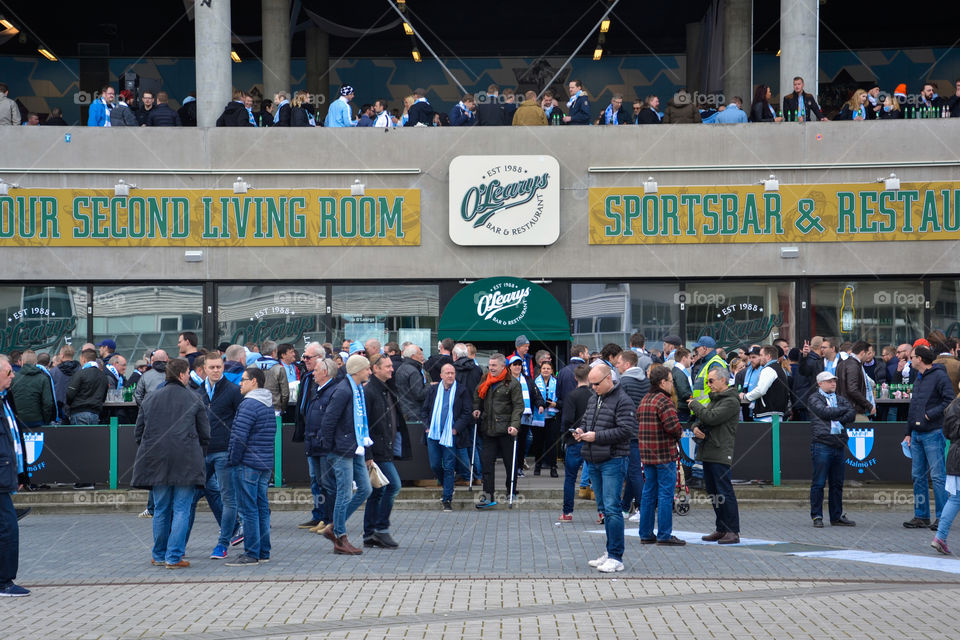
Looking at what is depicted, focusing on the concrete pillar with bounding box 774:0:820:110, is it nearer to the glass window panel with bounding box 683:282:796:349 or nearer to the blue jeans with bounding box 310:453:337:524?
the glass window panel with bounding box 683:282:796:349

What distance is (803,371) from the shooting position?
16.9 m

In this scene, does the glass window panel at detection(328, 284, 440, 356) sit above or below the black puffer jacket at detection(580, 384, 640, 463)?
above

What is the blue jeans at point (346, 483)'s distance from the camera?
11.5 meters

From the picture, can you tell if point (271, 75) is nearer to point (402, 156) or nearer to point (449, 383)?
point (402, 156)

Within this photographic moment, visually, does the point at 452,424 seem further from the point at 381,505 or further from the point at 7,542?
the point at 7,542

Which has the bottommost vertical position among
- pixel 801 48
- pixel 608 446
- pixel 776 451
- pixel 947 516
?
pixel 947 516

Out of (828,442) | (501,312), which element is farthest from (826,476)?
(501,312)

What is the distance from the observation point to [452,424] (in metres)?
15.0

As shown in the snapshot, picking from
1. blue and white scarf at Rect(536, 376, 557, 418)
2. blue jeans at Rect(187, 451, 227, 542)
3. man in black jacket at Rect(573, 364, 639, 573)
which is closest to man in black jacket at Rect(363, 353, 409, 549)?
blue jeans at Rect(187, 451, 227, 542)

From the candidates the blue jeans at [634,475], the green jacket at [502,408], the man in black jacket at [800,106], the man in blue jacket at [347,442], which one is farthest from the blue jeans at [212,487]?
the man in black jacket at [800,106]

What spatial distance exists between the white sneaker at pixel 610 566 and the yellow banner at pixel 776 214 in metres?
13.2

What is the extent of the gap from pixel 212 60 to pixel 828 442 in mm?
15645

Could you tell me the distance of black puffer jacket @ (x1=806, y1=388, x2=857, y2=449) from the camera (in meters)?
13.5

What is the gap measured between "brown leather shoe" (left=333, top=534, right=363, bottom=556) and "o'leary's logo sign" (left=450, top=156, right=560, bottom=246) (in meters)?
12.0
